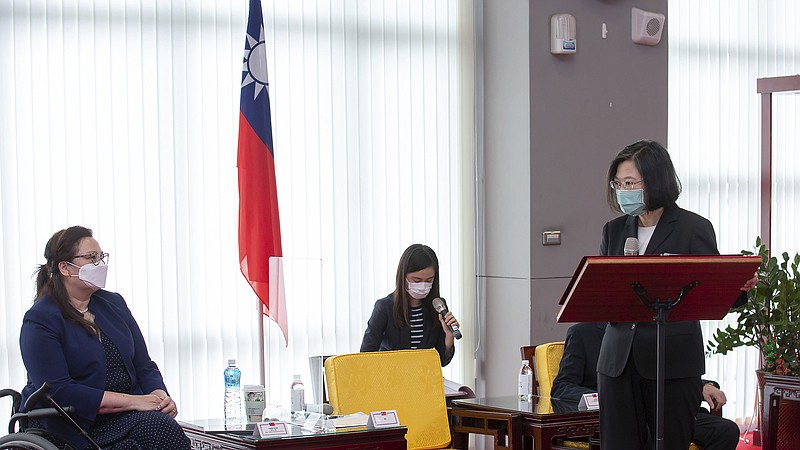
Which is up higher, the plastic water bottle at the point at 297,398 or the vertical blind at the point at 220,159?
the vertical blind at the point at 220,159

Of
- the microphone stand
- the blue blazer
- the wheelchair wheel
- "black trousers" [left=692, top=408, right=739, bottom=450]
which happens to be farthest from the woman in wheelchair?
"black trousers" [left=692, top=408, right=739, bottom=450]

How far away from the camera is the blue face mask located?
330cm

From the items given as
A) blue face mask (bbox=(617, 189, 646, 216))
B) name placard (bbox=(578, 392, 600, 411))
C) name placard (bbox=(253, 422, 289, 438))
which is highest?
blue face mask (bbox=(617, 189, 646, 216))

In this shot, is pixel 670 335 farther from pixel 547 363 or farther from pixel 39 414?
pixel 39 414

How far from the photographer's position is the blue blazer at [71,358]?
3.67 meters

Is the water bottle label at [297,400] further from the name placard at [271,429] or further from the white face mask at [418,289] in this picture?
the white face mask at [418,289]

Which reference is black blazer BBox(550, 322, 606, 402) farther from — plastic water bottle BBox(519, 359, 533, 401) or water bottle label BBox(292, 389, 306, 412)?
water bottle label BBox(292, 389, 306, 412)

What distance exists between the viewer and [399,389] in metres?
4.31

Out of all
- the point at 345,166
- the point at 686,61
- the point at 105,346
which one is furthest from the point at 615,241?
the point at 686,61

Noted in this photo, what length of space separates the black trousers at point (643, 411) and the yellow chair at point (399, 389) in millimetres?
1142

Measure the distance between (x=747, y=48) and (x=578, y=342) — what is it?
363 cm

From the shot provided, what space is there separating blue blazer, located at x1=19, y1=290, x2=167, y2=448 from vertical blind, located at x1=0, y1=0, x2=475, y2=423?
2.14 ft

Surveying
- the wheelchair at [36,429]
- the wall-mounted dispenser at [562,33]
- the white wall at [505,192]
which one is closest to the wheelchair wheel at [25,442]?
the wheelchair at [36,429]

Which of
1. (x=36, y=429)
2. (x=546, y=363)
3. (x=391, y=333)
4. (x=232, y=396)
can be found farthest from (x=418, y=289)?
(x=36, y=429)
